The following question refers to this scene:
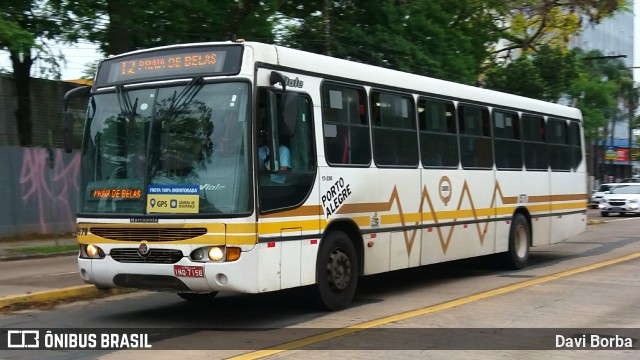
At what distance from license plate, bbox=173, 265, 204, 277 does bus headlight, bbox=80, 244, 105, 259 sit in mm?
1040

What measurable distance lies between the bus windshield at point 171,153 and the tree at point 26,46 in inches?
416

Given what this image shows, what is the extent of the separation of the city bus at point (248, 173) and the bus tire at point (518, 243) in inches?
129

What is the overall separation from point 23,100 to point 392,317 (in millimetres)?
17127

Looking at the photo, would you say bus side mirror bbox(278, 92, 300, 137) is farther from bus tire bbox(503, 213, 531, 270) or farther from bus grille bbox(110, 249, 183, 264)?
bus tire bbox(503, 213, 531, 270)

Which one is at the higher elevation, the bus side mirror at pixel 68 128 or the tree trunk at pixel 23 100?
the tree trunk at pixel 23 100

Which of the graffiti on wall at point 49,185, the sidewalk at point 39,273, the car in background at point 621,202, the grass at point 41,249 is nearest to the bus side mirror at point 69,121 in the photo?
the sidewalk at point 39,273

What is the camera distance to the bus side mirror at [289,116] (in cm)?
765

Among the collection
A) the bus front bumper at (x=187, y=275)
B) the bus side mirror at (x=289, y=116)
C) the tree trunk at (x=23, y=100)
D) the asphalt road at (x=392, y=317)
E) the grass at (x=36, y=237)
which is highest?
the tree trunk at (x=23, y=100)

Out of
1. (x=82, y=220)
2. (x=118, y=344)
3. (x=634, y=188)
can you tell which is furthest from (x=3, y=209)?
(x=634, y=188)

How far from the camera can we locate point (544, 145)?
14.6 meters

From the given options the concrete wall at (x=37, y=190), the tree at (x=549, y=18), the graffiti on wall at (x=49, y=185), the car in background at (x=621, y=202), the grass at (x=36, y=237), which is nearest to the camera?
the grass at (x=36, y=237)

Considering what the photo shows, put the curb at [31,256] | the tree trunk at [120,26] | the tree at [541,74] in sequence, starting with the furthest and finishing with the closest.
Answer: the tree at [541,74] → the tree trunk at [120,26] → the curb at [31,256]

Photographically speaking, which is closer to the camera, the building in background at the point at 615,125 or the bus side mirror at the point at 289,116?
the bus side mirror at the point at 289,116

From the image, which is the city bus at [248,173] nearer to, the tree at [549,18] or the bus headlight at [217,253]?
the bus headlight at [217,253]
